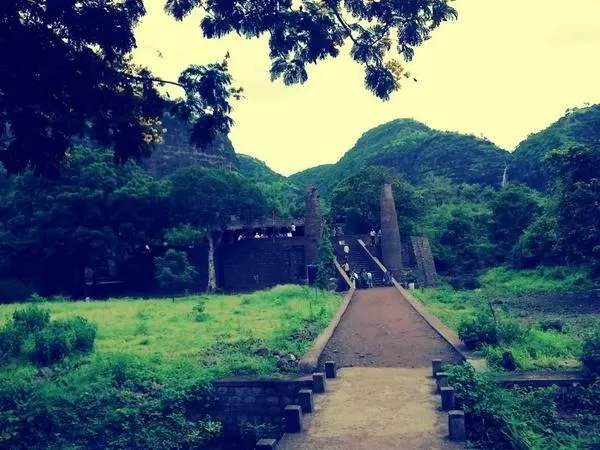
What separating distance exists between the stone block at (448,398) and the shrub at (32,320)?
35.8ft

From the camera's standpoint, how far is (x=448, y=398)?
8.73 metres

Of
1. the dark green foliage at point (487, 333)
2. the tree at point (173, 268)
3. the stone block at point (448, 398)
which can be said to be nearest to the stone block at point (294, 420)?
the stone block at point (448, 398)

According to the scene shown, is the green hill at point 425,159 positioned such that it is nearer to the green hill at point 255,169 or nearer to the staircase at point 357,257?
the green hill at point 255,169

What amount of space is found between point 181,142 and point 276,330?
183ft

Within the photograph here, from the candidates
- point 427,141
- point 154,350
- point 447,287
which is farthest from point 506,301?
point 427,141

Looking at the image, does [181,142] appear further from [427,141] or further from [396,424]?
[396,424]

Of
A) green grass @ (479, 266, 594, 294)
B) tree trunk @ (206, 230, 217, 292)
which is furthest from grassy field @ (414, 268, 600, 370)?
tree trunk @ (206, 230, 217, 292)

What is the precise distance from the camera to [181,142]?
69.0m

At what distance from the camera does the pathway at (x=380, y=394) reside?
7970 mm

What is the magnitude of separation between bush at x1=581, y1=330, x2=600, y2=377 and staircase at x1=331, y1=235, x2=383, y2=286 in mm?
21368

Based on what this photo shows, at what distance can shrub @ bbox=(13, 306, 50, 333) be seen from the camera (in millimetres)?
15688

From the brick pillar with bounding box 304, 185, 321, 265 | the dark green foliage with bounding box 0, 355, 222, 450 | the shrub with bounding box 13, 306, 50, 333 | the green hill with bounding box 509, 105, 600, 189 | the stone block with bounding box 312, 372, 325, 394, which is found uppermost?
the green hill with bounding box 509, 105, 600, 189

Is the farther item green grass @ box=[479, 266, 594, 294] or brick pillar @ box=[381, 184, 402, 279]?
brick pillar @ box=[381, 184, 402, 279]

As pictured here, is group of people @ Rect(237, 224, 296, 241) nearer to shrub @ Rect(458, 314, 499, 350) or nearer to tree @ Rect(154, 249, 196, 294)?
tree @ Rect(154, 249, 196, 294)
